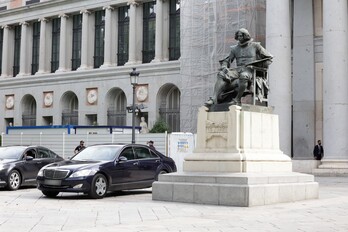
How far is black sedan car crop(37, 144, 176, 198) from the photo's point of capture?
15711 mm

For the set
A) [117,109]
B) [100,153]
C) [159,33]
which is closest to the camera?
[100,153]

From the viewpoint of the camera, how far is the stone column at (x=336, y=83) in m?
30.7

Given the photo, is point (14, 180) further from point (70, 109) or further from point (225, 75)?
point (70, 109)

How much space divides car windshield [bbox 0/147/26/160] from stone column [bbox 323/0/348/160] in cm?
1679

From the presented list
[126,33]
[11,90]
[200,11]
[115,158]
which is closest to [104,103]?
[126,33]

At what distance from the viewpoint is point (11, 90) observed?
5978 centimetres

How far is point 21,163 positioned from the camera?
782 inches

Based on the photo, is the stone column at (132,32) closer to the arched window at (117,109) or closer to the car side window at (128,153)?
the arched window at (117,109)

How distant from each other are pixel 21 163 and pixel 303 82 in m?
21.7

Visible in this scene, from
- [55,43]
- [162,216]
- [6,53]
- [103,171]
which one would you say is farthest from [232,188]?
[6,53]

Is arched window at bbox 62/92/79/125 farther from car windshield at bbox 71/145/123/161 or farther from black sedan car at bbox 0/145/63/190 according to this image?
car windshield at bbox 71/145/123/161

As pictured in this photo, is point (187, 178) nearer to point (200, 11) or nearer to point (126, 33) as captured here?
point (200, 11)

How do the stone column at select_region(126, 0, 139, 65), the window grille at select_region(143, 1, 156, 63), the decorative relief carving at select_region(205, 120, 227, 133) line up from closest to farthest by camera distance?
the decorative relief carving at select_region(205, 120, 227, 133)
the stone column at select_region(126, 0, 139, 65)
the window grille at select_region(143, 1, 156, 63)

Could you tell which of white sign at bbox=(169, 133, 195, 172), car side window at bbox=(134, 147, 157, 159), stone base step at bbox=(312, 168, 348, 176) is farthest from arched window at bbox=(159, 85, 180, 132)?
car side window at bbox=(134, 147, 157, 159)
